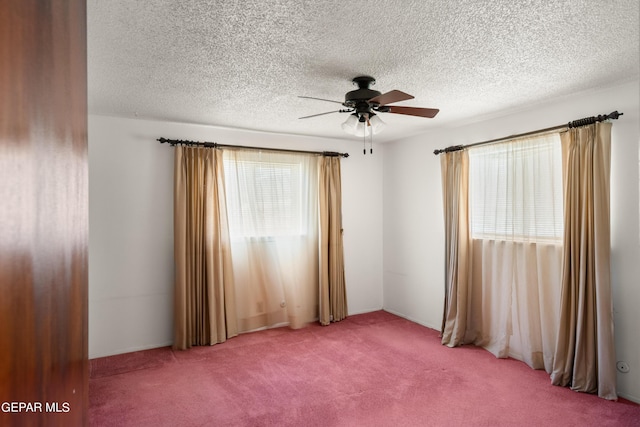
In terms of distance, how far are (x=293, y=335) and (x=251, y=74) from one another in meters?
3.02

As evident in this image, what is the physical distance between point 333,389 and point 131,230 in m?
2.63

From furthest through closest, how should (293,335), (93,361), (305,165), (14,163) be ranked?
(305,165)
(293,335)
(93,361)
(14,163)

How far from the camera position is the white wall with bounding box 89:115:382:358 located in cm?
359

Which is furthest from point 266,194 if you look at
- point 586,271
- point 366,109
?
point 586,271

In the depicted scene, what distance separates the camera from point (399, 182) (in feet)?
16.5

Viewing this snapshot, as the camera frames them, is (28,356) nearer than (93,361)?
Yes

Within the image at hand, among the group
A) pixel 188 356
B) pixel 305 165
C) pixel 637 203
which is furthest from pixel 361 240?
pixel 637 203

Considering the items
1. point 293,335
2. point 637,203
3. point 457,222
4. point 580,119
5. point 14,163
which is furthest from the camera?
point 293,335

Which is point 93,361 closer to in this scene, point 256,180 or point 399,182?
point 256,180

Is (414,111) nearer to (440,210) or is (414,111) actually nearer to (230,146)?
(440,210)

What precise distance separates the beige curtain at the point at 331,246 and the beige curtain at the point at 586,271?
2.50m

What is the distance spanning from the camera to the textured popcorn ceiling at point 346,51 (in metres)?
1.75

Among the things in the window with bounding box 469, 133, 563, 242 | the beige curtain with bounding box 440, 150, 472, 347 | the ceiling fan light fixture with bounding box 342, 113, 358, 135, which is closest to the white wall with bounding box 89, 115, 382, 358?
the ceiling fan light fixture with bounding box 342, 113, 358, 135

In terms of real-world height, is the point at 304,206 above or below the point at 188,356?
above
